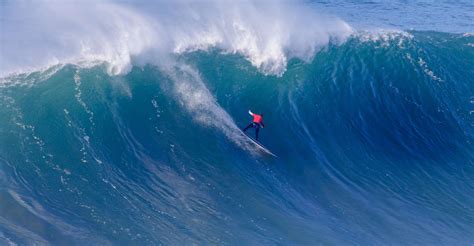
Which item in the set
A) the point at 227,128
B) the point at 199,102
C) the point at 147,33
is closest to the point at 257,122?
the point at 227,128

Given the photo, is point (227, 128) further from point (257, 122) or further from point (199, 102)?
point (199, 102)

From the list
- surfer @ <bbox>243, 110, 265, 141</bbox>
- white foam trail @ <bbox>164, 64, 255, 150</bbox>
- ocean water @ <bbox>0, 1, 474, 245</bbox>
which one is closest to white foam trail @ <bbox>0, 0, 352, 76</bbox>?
ocean water @ <bbox>0, 1, 474, 245</bbox>

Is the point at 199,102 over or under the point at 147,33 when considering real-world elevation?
under

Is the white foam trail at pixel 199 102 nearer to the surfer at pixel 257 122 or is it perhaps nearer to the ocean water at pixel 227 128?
the ocean water at pixel 227 128

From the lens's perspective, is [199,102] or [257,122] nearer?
[257,122]

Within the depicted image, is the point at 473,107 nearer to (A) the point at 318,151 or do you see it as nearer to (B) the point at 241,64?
(A) the point at 318,151

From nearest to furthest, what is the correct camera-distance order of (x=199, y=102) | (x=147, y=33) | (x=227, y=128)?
(x=227, y=128) < (x=199, y=102) < (x=147, y=33)
